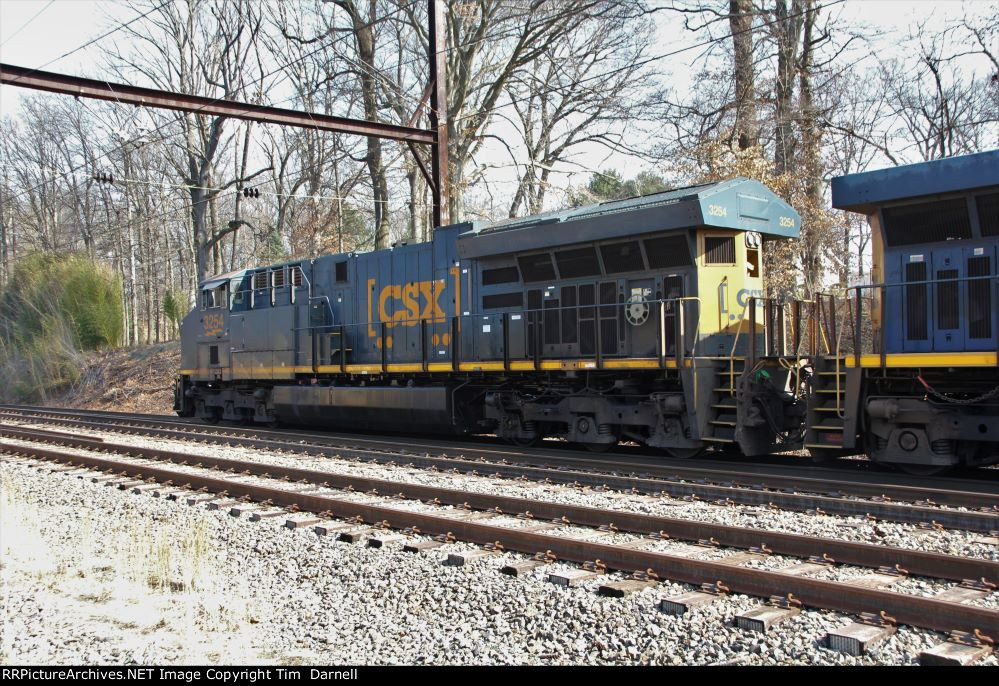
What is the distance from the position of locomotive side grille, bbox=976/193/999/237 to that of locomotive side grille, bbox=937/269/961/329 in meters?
0.57

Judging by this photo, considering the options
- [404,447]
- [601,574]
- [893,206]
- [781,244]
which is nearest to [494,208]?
[781,244]

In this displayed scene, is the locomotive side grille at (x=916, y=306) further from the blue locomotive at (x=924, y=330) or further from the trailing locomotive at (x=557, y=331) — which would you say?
the trailing locomotive at (x=557, y=331)

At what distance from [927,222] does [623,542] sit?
580cm

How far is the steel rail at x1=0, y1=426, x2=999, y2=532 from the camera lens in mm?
7102

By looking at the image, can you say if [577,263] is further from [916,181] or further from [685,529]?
[685,529]

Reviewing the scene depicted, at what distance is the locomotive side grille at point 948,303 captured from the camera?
Answer: 9.54m

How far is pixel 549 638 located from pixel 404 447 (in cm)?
924

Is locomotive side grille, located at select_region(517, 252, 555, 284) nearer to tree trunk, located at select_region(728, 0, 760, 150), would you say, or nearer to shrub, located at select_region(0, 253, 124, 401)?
tree trunk, located at select_region(728, 0, 760, 150)

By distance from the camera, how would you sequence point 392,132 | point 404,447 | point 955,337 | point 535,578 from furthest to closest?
1. point 392,132
2. point 404,447
3. point 955,337
4. point 535,578

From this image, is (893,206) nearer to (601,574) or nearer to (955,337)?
(955,337)

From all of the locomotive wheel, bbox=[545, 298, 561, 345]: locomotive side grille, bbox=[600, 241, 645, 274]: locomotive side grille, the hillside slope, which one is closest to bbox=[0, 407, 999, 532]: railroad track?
the locomotive wheel

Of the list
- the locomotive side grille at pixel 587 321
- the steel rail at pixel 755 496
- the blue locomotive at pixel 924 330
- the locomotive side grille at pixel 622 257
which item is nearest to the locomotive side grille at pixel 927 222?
the blue locomotive at pixel 924 330

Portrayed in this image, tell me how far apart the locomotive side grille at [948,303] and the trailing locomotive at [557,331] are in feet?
6.68

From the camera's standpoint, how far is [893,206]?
9891 millimetres
